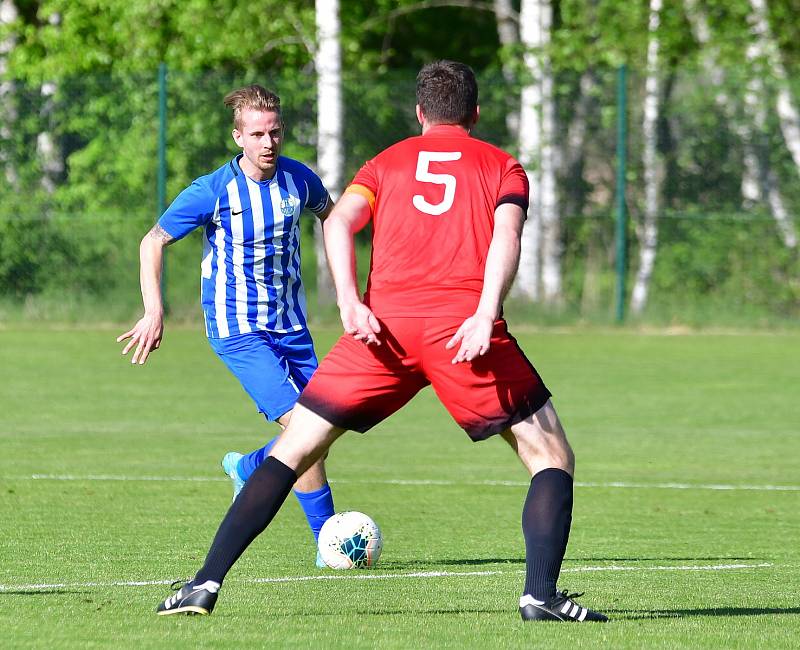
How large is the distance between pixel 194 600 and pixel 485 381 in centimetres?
120

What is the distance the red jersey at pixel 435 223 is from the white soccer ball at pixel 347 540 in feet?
5.76

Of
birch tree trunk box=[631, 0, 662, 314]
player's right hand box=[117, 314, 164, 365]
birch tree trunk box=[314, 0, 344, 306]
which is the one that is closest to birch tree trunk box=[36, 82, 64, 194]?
birch tree trunk box=[314, 0, 344, 306]

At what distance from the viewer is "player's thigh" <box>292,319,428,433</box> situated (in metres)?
5.72

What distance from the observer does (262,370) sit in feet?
25.0

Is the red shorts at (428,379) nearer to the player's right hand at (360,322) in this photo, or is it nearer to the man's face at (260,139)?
the player's right hand at (360,322)

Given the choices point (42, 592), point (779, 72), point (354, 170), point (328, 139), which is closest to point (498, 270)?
point (42, 592)

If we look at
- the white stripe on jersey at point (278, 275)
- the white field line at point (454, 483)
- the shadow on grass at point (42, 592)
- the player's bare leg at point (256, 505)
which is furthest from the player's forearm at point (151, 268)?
the white field line at point (454, 483)

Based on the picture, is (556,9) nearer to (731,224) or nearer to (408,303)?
(731,224)

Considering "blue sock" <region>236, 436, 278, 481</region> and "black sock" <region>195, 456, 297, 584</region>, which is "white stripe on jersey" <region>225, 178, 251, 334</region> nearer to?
"blue sock" <region>236, 436, 278, 481</region>

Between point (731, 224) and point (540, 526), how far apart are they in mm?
17657

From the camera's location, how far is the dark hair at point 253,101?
285 inches

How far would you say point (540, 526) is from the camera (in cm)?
578

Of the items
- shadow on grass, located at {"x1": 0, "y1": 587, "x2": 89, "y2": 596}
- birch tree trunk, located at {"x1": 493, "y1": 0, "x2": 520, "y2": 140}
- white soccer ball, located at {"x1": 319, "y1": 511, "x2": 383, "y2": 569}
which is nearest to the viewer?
shadow on grass, located at {"x1": 0, "y1": 587, "x2": 89, "y2": 596}

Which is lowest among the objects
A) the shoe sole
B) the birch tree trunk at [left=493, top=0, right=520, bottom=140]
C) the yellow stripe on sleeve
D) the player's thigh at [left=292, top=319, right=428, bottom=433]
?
the shoe sole
